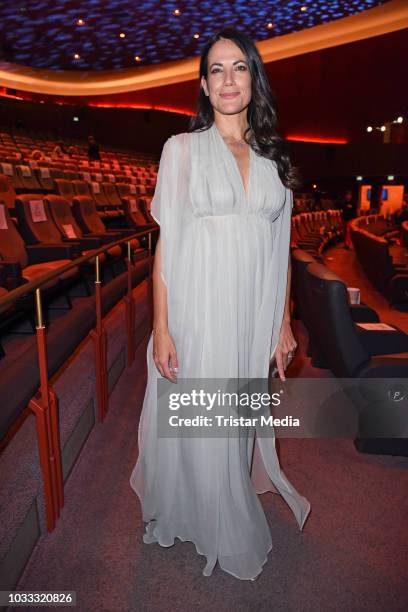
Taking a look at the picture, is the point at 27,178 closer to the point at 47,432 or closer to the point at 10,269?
the point at 10,269

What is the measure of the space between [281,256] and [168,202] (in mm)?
387

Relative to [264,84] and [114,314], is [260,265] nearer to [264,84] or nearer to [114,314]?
[264,84]

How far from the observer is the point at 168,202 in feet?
4.12

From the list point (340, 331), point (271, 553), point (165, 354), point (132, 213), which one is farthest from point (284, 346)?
point (132, 213)

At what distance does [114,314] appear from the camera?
135 inches

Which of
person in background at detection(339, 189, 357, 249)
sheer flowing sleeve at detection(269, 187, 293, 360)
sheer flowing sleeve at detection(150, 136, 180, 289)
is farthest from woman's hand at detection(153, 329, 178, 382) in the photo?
person in background at detection(339, 189, 357, 249)

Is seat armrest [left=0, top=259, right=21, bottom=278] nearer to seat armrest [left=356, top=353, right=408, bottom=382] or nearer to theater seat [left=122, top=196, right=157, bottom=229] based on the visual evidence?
seat armrest [left=356, top=353, right=408, bottom=382]

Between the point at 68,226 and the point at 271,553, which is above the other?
the point at 68,226

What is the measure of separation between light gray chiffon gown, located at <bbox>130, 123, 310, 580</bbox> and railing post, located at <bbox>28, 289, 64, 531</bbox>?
29 cm

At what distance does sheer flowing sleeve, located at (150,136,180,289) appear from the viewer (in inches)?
49.0

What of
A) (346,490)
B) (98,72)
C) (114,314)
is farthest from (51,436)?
(98,72)

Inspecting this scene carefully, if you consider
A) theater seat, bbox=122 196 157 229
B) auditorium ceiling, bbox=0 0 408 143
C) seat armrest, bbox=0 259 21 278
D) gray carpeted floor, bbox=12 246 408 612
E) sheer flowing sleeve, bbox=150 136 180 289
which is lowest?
gray carpeted floor, bbox=12 246 408 612

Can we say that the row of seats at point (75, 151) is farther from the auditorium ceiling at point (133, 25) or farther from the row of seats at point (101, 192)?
the row of seats at point (101, 192)

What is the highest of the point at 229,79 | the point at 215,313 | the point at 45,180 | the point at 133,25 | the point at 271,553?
the point at 133,25
